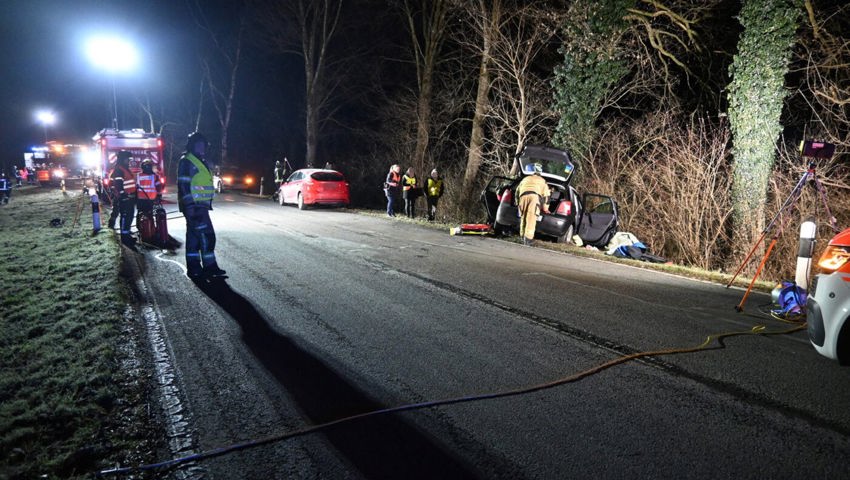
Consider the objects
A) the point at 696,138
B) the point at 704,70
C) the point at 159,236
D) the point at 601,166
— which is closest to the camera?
the point at 159,236

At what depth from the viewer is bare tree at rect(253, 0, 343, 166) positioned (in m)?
27.0

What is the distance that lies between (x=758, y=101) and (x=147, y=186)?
44.4ft

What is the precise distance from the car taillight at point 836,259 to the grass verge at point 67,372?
525 centimetres

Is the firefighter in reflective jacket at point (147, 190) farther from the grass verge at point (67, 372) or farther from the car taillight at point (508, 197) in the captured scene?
the car taillight at point (508, 197)

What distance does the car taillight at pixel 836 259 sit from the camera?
4086 mm

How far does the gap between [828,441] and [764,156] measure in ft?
31.3

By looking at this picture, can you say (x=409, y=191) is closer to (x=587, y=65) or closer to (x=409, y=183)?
(x=409, y=183)

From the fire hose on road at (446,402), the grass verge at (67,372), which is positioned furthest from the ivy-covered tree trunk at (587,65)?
the grass verge at (67,372)

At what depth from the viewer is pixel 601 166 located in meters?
14.6

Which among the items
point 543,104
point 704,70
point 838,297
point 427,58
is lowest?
point 838,297

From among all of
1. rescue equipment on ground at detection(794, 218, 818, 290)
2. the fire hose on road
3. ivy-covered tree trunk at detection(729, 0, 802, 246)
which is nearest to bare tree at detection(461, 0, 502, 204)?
ivy-covered tree trunk at detection(729, 0, 802, 246)

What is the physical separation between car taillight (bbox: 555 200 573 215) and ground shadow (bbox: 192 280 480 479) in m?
8.67

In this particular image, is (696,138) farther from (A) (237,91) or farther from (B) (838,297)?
(A) (237,91)

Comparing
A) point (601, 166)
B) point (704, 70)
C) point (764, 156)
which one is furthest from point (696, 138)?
point (704, 70)
